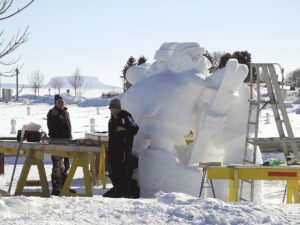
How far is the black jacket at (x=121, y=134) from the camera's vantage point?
10203 mm

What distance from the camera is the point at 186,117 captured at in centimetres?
1150

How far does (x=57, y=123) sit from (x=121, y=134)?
164 centimetres

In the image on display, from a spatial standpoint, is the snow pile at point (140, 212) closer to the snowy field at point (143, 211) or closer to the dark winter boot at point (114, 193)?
the snowy field at point (143, 211)

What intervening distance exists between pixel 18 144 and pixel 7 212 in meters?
3.39

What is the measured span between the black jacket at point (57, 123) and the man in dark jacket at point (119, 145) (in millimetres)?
1393

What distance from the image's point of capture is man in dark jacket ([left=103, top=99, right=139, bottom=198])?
33.5 ft

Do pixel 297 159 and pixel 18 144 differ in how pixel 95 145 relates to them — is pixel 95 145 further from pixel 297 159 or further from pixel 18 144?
pixel 297 159

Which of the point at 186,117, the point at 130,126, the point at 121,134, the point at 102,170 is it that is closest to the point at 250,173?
the point at 130,126

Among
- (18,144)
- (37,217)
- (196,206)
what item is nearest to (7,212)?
(37,217)

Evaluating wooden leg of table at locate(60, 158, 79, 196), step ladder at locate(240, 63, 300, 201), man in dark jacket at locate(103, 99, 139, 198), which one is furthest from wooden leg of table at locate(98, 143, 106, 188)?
step ladder at locate(240, 63, 300, 201)

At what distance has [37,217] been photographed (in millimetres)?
6609

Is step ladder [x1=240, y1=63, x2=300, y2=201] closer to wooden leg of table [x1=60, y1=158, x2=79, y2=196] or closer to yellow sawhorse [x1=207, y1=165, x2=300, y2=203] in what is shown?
yellow sawhorse [x1=207, y1=165, x2=300, y2=203]

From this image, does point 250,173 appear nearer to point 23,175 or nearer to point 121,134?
point 121,134

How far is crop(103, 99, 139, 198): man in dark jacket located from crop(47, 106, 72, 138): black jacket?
1.39m
